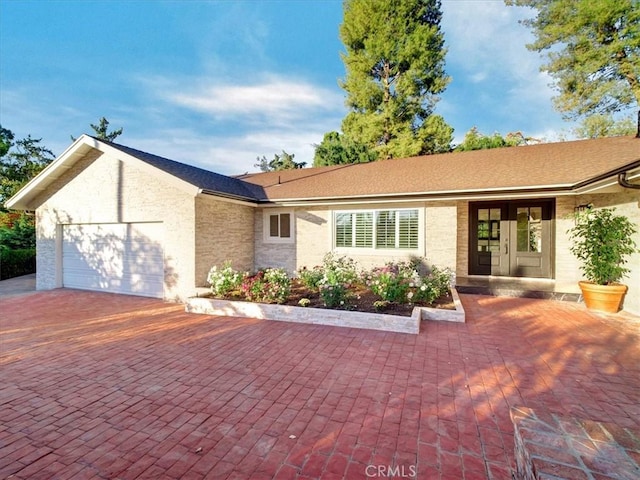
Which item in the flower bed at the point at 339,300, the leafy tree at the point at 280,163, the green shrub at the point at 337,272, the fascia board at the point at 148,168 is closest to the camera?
the flower bed at the point at 339,300

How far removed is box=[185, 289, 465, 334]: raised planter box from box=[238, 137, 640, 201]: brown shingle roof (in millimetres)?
3826

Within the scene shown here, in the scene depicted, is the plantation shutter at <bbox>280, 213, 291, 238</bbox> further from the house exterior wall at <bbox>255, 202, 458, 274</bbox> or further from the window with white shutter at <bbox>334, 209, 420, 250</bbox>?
the window with white shutter at <bbox>334, 209, 420, 250</bbox>

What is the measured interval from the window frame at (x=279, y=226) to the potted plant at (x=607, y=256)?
895cm

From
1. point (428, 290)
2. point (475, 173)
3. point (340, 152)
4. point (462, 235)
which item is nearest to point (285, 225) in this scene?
point (428, 290)

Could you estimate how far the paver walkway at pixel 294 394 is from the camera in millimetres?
2615

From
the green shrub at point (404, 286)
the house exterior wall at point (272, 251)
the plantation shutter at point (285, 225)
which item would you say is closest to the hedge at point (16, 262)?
the house exterior wall at point (272, 251)

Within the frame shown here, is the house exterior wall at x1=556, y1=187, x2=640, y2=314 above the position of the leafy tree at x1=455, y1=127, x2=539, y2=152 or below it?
below

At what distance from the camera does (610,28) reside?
14.8m

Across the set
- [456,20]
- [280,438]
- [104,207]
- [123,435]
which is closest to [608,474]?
[280,438]

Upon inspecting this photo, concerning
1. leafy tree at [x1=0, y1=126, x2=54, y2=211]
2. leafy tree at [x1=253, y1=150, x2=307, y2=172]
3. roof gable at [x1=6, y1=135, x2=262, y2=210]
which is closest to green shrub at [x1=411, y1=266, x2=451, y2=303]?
roof gable at [x1=6, y1=135, x2=262, y2=210]

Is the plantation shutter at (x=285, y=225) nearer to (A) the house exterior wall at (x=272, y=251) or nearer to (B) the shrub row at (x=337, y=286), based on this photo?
(A) the house exterior wall at (x=272, y=251)

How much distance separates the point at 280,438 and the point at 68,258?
1221 centimetres

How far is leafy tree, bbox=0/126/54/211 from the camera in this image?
20.1 metres

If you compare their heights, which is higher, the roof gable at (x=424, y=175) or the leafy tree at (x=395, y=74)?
the leafy tree at (x=395, y=74)
